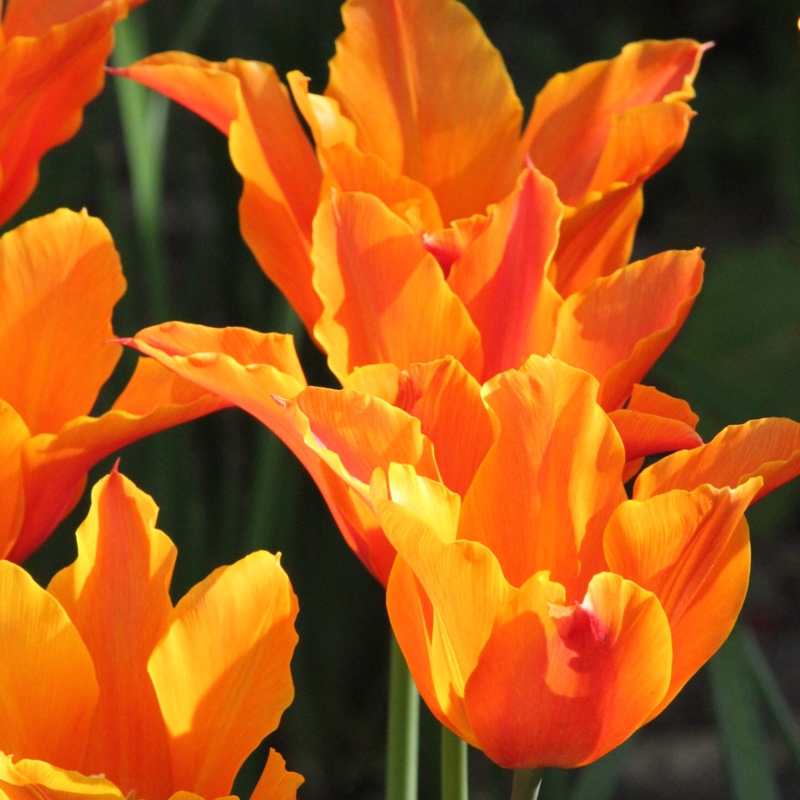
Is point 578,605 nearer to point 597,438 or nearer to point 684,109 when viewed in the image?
point 597,438

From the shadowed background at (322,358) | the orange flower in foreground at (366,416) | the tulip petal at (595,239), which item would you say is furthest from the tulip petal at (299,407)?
the shadowed background at (322,358)

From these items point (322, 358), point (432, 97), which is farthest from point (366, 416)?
point (322, 358)

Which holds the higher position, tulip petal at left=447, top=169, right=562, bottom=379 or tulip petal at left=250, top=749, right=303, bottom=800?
tulip petal at left=447, top=169, right=562, bottom=379

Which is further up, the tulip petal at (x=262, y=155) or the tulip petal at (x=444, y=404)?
the tulip petal at (x=262, y=155)

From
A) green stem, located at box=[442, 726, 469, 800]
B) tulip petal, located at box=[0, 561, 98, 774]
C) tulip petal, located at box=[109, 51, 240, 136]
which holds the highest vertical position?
tulip petal, located at box=[109, 51, 240, 136]

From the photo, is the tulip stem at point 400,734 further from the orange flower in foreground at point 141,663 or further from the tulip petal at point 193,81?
the tulip petal at point 193,81

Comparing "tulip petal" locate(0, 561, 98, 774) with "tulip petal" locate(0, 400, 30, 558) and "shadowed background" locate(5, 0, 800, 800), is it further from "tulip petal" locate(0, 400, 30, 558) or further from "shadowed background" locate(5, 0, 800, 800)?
"shadowed background" locate(5, 0, 800, 800)

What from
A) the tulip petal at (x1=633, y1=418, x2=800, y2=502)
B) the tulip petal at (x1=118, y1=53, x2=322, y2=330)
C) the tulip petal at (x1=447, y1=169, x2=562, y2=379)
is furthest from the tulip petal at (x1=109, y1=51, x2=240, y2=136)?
the tulip petal at (x1=633, y1=418, x2=800, y2=502)
